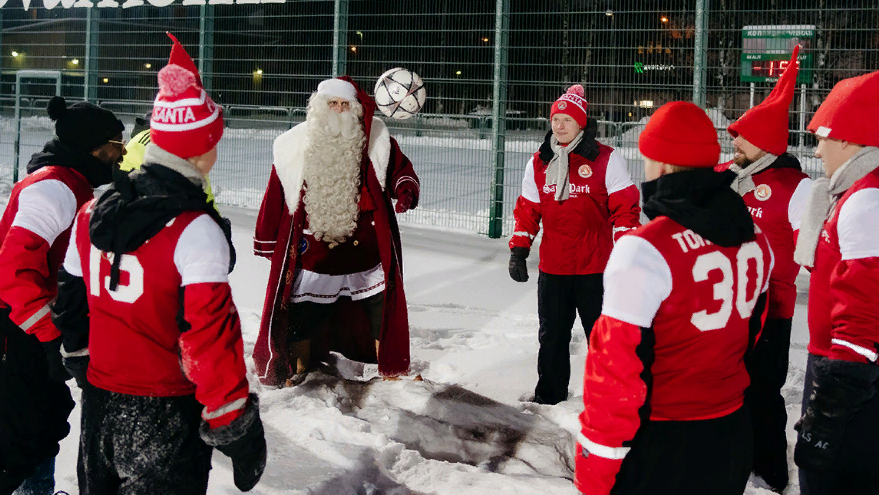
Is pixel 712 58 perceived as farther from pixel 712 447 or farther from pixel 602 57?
pixel 712 447

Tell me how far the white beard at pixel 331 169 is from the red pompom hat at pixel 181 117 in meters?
2.24

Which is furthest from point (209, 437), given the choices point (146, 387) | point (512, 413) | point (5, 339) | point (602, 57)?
point (602, 57)

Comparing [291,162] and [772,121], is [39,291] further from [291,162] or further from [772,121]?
[772,121]

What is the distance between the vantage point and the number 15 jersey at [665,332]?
2.07 metres

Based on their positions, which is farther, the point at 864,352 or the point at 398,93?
the point at 398,93

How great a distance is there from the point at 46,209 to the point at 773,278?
10.1ft

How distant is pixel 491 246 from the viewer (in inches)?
348

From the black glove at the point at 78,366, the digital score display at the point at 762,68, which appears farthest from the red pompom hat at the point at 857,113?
the digital score display at the point at 762,68

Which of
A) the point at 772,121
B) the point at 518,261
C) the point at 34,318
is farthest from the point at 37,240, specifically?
the point at 772,121

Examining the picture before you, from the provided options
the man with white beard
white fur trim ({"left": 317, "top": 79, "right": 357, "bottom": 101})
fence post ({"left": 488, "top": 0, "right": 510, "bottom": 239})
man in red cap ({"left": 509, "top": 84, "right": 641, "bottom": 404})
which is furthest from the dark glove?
fence post ({"left": 488, "top": 0, "right": 510, "bottom": 239})

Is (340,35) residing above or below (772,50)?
above

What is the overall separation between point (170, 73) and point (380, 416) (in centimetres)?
245

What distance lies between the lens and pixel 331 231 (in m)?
4.63

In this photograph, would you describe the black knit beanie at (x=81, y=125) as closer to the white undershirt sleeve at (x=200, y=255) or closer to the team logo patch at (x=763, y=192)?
the white undershirt sleeve at (x=200, y=255)
